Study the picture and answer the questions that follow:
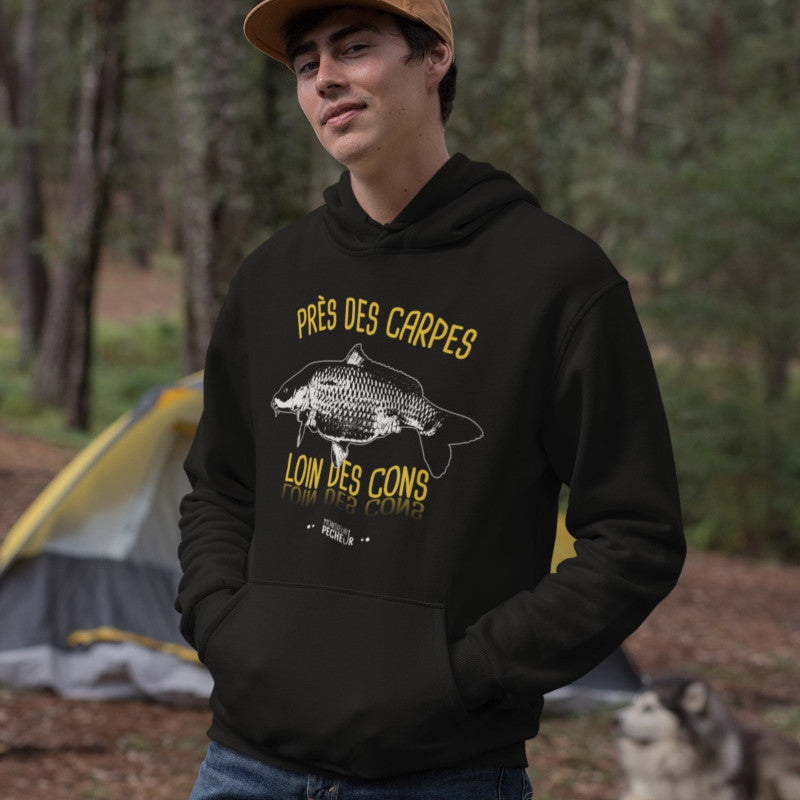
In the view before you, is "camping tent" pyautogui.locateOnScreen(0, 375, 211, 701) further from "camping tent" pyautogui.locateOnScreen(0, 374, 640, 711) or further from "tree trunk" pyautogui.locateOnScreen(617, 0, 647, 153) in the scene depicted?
"tree trunk" pyautogui.locateOnScreen(617, 0, 647, 153)

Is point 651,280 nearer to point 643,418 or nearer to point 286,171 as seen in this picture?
point 286,171

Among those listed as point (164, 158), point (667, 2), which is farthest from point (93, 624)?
point (164, 158)

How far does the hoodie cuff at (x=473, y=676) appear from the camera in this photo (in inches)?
68.9

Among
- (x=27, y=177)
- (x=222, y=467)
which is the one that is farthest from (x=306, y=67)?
(x=27, y=177)

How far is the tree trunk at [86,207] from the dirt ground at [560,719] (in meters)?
4.53

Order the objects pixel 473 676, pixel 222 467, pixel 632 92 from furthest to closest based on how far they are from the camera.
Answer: pixel 632 92
pixel 222 467
pixel 473 676

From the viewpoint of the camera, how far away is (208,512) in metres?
2.16

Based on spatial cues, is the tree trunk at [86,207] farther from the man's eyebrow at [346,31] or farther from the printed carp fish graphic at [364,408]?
the printed carp fish graphic at [364,408]

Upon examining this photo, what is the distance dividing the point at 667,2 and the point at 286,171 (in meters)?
14.6

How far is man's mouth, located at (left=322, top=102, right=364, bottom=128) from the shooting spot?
76.1 inches

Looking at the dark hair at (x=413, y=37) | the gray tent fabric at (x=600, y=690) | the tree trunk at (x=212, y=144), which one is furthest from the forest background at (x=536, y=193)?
the dark hair at (x=413, y=37)

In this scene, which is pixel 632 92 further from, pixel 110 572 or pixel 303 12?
pixel 303 12

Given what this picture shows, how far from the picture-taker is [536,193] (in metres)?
12.9

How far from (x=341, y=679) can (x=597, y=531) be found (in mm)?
454
